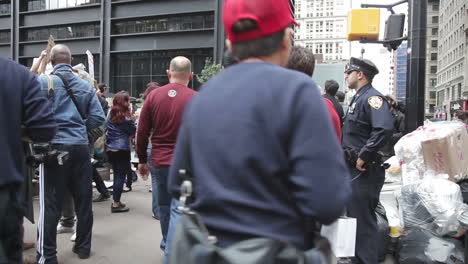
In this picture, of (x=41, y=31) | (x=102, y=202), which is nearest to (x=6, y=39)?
(x=41, y=31)

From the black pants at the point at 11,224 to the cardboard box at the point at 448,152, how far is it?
4.41 meters

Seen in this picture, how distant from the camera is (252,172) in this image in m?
1.35

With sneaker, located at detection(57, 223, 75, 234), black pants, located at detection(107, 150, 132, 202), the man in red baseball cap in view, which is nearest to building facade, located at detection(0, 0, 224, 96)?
black pants, located at detection(107, 150, 132, 202)

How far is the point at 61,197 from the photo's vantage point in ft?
12.6

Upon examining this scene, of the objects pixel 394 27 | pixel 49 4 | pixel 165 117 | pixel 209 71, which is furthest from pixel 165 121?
pixel 49 4

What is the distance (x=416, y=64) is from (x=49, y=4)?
5031 centimetres

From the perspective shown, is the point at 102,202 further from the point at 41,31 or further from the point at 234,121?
the point at 41,31

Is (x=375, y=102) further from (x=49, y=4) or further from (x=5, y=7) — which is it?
(x=5, y=7)

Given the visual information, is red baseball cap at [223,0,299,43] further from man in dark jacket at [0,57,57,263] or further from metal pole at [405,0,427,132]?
metal pole at [405,0,427,132]

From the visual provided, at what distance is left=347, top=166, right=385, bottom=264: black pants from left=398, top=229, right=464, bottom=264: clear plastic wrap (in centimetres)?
44

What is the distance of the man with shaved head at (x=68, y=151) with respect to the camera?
377 centimetres

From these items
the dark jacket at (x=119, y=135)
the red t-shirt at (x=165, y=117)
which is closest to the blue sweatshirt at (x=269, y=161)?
the red t-shirt at (x=165, y=117)

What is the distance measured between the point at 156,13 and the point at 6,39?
21316mm

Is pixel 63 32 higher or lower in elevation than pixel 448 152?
higher
